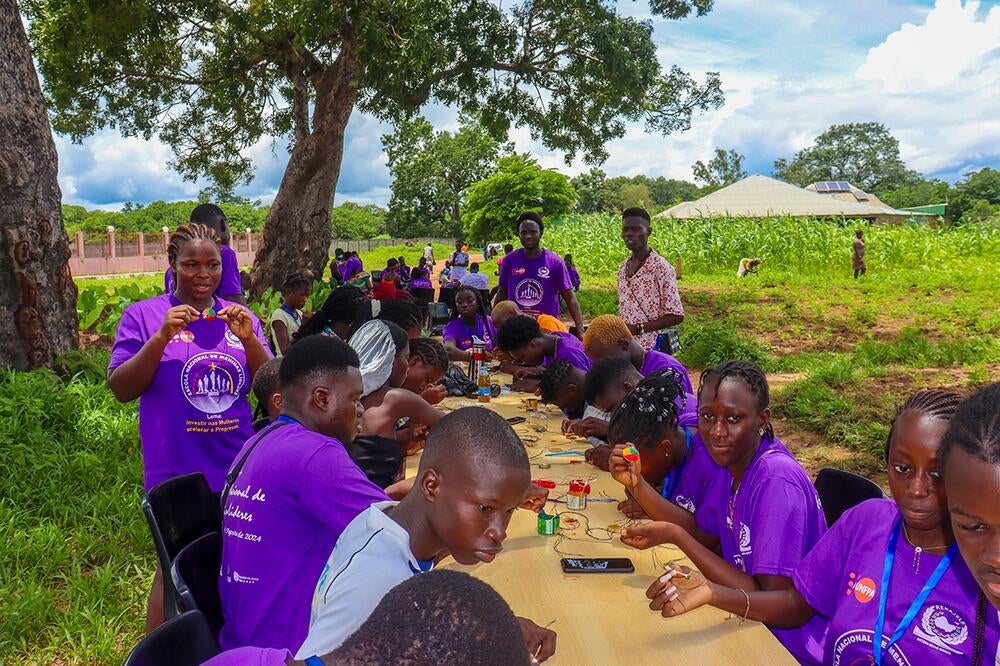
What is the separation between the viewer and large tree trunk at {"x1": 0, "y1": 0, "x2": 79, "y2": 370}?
5617 millimetres

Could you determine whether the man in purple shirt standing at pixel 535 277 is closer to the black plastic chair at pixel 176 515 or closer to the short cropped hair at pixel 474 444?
the black plastic chair at pixel 176 515

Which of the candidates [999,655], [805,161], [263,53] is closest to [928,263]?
[263,53]

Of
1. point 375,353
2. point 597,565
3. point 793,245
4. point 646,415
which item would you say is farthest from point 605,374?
point 793,245

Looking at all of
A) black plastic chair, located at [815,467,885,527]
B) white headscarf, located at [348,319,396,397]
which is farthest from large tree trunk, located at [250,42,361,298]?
black plastic chair, located at [815,467,885,527]

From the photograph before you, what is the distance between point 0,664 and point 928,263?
1997 cm

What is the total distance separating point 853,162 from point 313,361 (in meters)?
92.7

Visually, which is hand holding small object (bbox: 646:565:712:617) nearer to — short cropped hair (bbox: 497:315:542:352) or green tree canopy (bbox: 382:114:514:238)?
short cropped hair (bbox: 497:315:542:352)

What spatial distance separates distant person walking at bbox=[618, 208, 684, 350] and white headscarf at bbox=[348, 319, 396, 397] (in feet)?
7.75

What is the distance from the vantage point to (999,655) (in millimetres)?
1616

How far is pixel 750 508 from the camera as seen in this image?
2.29 metres

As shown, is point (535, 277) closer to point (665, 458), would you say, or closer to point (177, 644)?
point (665, 458)

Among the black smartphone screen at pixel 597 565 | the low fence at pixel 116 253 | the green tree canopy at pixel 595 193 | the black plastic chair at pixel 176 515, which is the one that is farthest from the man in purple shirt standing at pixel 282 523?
the green tree canopy at pixel 595 193

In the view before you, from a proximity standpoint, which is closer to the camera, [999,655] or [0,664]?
[999,655]

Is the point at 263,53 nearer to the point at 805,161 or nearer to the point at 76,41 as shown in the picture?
the point at 76,41
